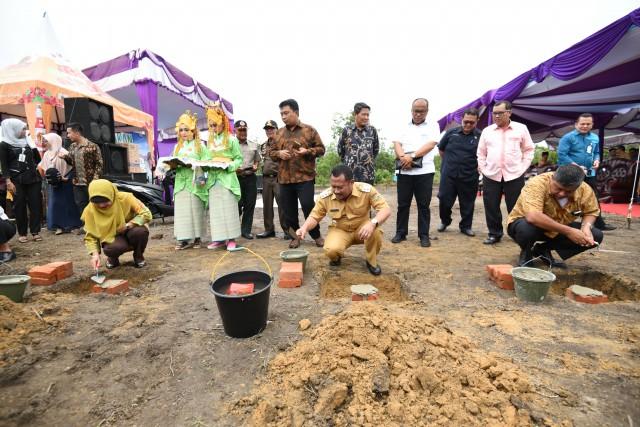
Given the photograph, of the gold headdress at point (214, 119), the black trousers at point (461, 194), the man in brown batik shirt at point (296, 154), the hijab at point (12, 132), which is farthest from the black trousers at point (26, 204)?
the black trousers at point (461, 194)

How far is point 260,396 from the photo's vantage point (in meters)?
1.57

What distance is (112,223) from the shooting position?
3.43m

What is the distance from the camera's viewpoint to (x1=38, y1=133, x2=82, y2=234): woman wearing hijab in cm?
541

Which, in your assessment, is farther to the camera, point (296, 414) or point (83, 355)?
point (83, 355)

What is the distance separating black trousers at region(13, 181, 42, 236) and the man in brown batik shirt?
3601 millimetres

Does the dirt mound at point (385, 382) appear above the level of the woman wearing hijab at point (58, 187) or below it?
below

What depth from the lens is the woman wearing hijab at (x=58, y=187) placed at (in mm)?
5406

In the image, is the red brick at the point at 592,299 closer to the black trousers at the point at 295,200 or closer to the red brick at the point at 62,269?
the black trousers at the point at 295,200

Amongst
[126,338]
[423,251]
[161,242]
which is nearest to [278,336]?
[126,338]

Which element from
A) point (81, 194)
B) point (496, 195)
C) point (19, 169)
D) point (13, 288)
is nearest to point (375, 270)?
point (496, 195)

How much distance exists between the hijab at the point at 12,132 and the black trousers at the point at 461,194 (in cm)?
613

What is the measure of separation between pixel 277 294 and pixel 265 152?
3079mm

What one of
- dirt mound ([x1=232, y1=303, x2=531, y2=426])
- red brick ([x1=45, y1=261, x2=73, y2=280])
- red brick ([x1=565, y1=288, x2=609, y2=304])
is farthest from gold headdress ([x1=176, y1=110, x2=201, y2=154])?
red brick ([x1=565, y1=288, x2=609, y2=304])

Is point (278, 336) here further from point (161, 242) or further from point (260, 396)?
point (161, 242)
